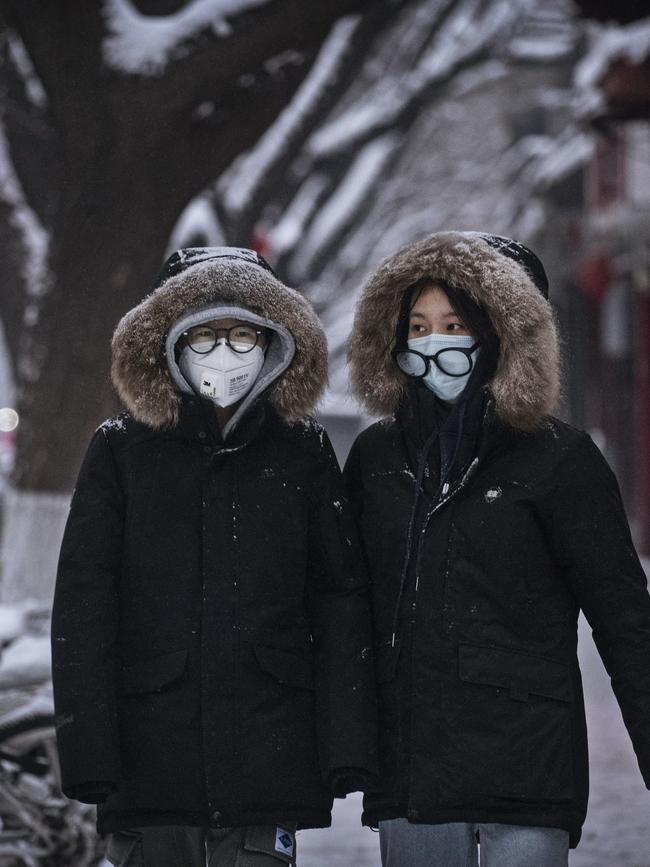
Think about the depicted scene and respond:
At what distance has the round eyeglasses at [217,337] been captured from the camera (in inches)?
140

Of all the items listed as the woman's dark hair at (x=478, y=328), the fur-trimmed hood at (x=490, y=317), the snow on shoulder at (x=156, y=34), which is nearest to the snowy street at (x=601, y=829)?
the fur-trimmed hood at (x=490, y=317)

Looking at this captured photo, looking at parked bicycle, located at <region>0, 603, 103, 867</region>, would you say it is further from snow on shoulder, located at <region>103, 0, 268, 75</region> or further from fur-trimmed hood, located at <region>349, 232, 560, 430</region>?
snow on shoulder, located at <region>103, 0, 268, 75</region>

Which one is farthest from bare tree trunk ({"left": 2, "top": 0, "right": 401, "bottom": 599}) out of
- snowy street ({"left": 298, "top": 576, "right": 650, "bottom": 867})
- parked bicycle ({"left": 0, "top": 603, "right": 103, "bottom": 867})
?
snowy street ({"left": 298, "top": 576, "right": 650, "bottom": 867})

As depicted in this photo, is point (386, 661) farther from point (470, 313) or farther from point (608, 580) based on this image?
point (470, 313)

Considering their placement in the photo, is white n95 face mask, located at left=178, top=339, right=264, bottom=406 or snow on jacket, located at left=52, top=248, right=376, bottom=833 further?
white n95 face mask, located at left=178, top=339, right=264, bottom=406

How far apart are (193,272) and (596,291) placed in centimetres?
1840

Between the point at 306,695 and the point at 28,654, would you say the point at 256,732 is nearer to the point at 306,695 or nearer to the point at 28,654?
the point at 306,695

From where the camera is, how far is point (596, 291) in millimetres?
21391

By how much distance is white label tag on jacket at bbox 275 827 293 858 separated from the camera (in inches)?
132

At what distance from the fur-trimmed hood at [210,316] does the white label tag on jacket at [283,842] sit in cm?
103

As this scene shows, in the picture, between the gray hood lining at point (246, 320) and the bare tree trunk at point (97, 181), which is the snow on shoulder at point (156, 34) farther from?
the gray hood lining at point (246, 320)

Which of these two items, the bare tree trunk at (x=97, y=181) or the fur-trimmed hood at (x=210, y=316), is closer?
the fur-trimmed hood at (x=210, y=316)

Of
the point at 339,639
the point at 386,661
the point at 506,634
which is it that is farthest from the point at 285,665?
the point at 506,634

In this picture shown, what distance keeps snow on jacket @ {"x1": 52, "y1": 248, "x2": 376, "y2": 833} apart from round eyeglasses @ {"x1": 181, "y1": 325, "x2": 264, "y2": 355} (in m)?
0.06
